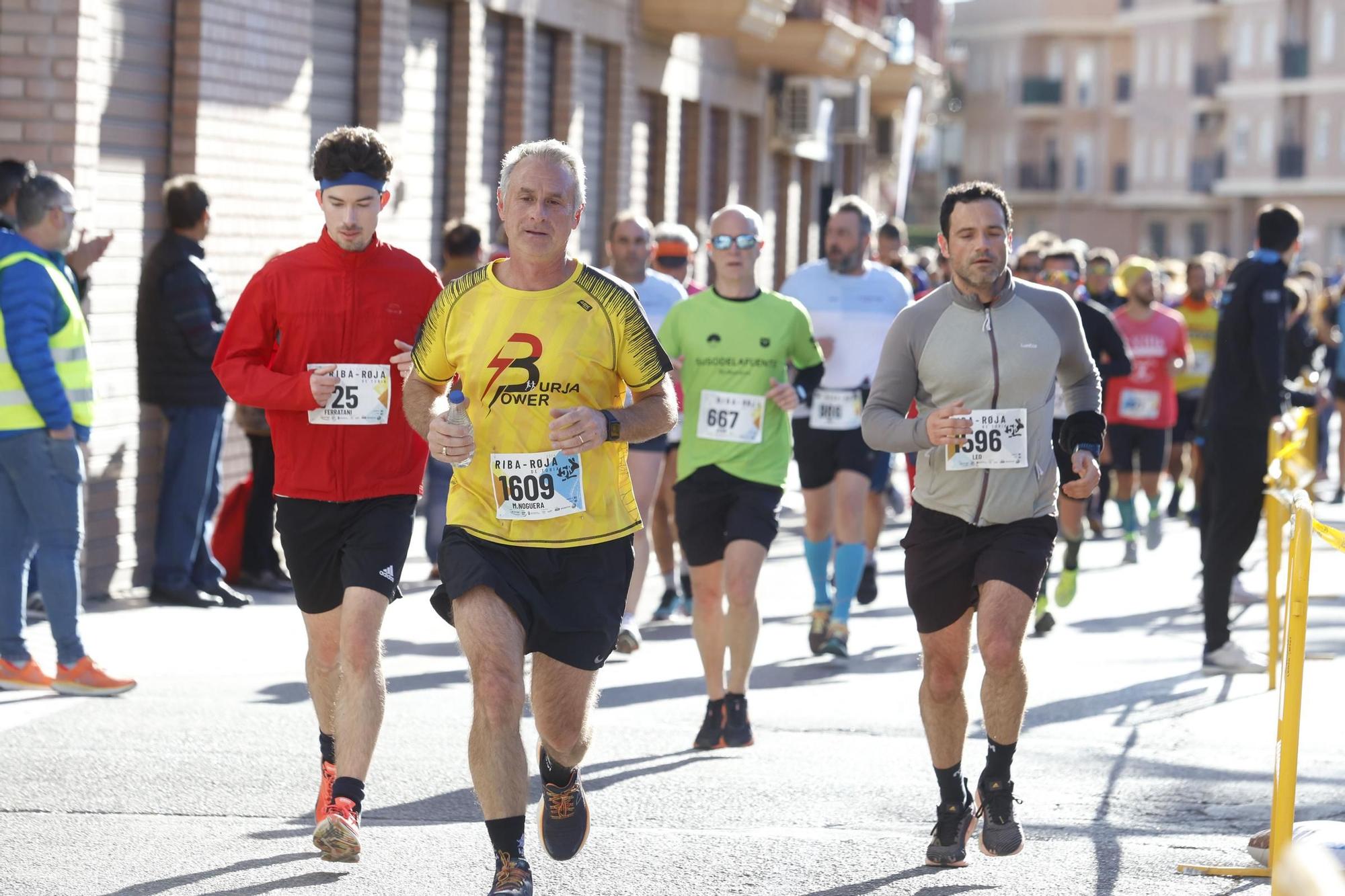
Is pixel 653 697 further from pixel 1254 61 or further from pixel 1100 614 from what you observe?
pixel 1254 61

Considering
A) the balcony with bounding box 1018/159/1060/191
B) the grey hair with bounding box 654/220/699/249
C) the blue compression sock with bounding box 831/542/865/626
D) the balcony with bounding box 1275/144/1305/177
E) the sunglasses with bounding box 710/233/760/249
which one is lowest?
the blue compression sock with bounding box 831/542/865/626

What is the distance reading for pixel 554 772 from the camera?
598 centimetres

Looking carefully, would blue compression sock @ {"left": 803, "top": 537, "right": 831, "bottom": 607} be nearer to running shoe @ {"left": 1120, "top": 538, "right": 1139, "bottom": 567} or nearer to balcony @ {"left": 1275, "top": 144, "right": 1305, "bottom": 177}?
running shoe @ {"left": 1120, "top": 538, "right": 1139, "bottom": 567}

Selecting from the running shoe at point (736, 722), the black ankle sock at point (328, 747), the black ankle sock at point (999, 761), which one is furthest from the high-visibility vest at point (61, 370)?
the black ankle sock at point (999, 761)

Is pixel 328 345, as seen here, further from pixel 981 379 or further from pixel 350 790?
pixel 981 379

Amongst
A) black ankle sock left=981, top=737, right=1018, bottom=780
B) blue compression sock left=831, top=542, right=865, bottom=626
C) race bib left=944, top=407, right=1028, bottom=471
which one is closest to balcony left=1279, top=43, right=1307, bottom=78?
blue compression sock left=831, top=542, right=865, bottom=626

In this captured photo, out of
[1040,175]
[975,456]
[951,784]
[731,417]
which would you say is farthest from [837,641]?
[1040,175]

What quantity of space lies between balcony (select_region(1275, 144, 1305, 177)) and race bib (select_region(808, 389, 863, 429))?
68365mm

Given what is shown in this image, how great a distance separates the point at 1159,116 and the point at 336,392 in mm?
83169

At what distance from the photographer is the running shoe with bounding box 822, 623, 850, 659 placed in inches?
422

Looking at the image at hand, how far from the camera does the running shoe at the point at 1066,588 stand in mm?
12195

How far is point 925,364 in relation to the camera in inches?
261

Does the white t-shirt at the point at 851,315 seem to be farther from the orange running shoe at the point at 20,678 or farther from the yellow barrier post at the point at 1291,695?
the yellow barrier post at the point at 1291,695

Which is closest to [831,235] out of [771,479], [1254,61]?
[771,479]
